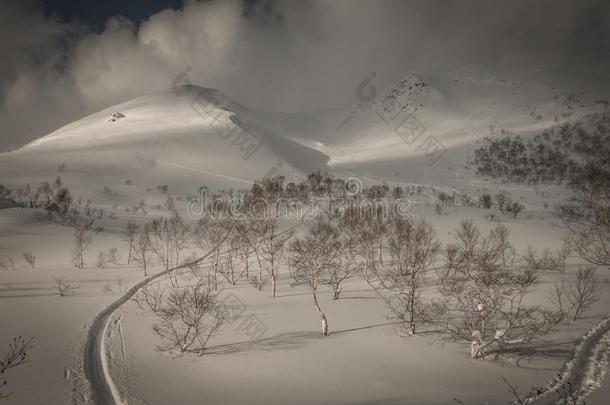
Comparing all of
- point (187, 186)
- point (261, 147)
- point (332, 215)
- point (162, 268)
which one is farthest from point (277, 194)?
point (261, 147)

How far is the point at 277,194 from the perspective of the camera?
3017 inches

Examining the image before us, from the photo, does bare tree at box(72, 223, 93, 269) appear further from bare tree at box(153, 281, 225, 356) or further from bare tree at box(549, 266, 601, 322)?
bare tree at box(549, 266, 601, 322)

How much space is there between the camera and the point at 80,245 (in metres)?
34.7

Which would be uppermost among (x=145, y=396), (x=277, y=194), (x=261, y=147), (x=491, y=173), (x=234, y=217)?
(x=261, y=147)

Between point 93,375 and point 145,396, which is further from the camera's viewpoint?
point 93,375

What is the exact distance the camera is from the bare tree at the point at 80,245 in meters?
34.7

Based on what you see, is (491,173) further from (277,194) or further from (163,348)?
(163,348)

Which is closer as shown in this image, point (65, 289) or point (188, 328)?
point (188, 328)

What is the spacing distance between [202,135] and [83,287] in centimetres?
13022

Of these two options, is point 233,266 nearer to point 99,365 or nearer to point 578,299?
point 99,365

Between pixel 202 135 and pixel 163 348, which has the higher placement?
pixel 202 135

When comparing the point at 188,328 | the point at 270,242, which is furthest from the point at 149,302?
the point at 270,242

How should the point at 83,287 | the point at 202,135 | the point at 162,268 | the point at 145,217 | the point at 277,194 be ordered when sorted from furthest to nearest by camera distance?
the point at 202,135
the point at 277,194
the point at 145,217
the point at 162,268
the point at 83,287

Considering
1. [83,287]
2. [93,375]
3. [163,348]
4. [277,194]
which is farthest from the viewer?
[277,194]
